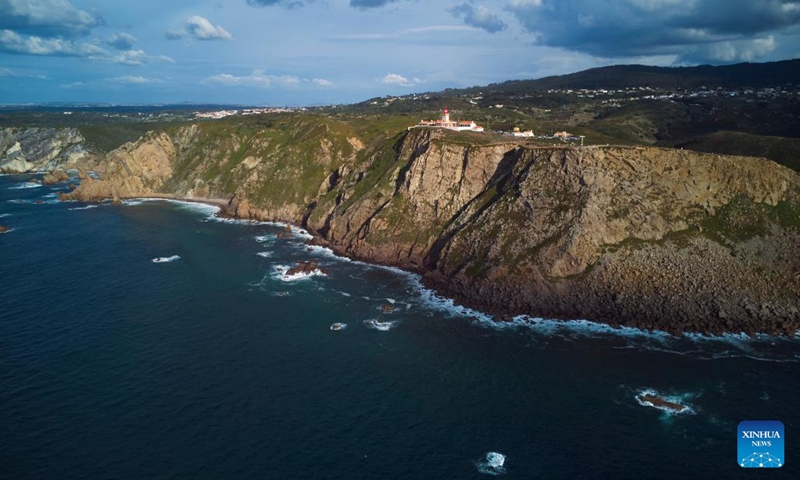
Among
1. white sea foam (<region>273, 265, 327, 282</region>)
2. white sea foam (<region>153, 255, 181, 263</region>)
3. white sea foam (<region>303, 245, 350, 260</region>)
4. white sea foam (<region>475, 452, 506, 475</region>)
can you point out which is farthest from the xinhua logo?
white sea foam (<region>153, 255, 181, 263</region>)

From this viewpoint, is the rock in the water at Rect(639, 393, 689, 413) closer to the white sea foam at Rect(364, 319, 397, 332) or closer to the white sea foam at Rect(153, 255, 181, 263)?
the white sea foam at Rect(364, 319, 397, 332)

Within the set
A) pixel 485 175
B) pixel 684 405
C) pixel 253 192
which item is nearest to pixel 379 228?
pixel 485 175

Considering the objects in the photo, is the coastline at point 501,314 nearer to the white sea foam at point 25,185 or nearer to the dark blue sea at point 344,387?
the dark blue sea at point 344,387

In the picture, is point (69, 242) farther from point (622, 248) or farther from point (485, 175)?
point (622, 248)

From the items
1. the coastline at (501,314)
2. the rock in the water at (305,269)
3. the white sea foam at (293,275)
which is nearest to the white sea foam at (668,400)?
the coastline at (501,314)

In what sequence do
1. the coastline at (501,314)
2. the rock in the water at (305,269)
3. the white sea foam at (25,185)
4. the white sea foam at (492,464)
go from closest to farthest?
the white sea foam at (492,464), the coastline at (501,314), the rock in the water at (305,269), the white sea foam at (25,185)
